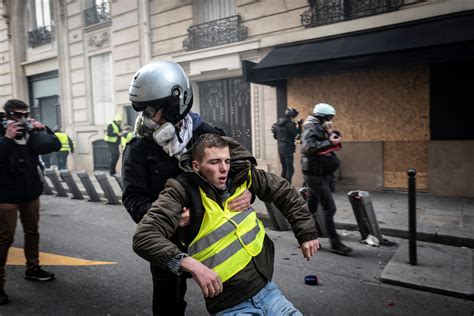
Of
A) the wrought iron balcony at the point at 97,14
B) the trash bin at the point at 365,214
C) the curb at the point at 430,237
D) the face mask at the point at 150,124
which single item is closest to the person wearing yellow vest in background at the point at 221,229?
the face mask at the point at 150,124

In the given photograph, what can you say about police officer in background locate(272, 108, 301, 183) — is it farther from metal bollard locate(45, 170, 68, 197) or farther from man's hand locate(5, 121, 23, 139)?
man's hand locate(5, 121, 23, 139)

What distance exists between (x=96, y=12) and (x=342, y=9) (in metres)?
10.1

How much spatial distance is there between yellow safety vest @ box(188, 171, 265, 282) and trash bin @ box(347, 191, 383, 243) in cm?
358

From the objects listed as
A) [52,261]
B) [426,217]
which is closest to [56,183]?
[52,261]

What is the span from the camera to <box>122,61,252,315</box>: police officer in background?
2023 mm

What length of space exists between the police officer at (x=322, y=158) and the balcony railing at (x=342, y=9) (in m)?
4.92

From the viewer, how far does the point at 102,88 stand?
49.0 feet

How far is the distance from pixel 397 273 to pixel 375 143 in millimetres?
4990

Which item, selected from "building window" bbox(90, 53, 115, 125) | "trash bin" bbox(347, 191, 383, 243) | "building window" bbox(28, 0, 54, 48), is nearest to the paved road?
"trash bin" bbox(347, 191, 383, 243)

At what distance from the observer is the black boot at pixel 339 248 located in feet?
15.5

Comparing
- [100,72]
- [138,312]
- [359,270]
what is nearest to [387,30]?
[359,270]

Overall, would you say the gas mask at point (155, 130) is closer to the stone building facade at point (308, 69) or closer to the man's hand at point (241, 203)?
the man's hand at point (241, 203)

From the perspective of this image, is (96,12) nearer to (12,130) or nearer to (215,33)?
(215,33)

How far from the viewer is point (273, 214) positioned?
5973 millimetres
